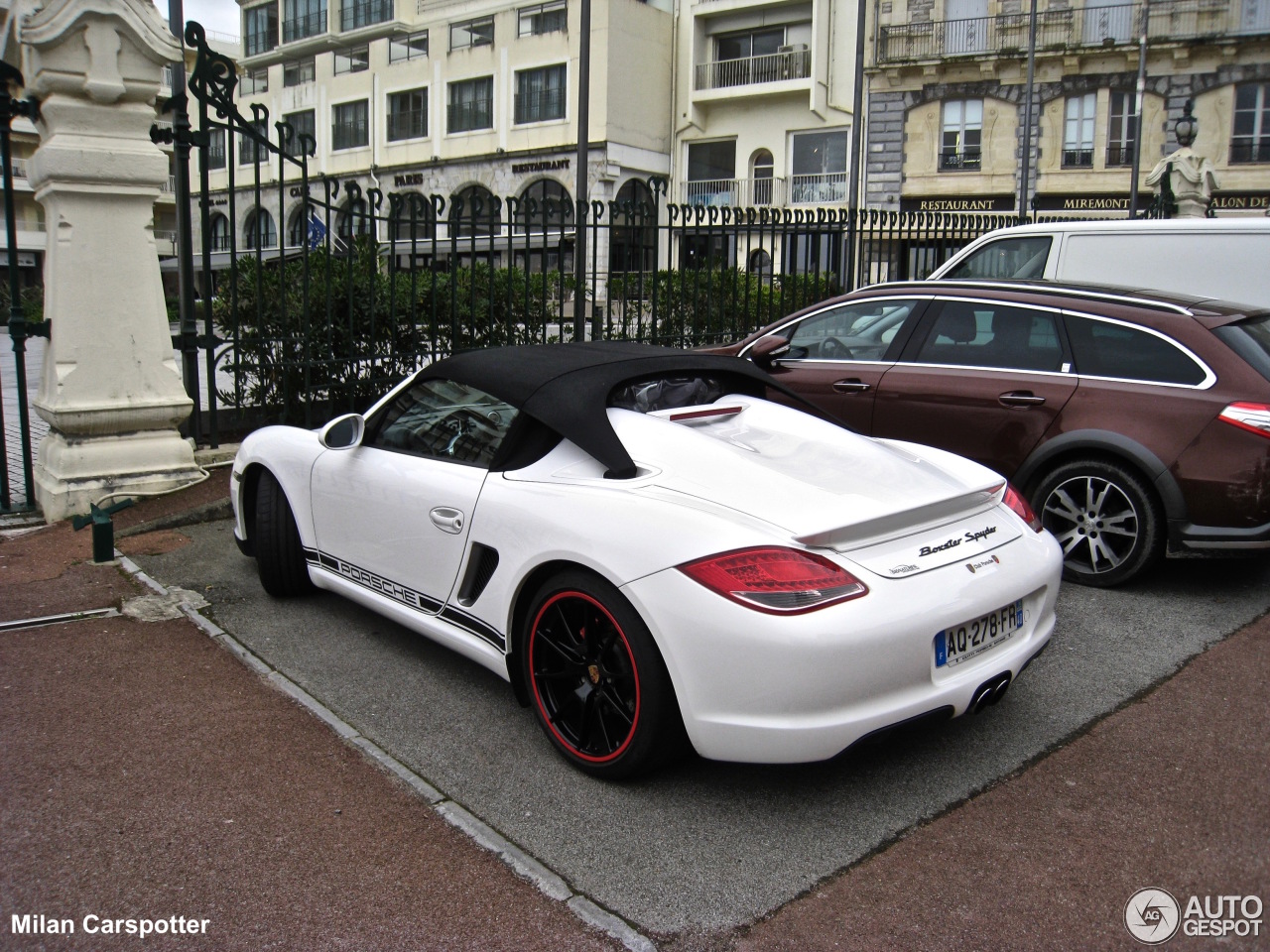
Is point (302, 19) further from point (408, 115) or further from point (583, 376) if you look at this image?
point (583, 376)

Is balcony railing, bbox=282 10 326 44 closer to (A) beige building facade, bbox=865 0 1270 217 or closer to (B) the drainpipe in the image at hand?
(A) beige building facade, bbox=865 0 1270 217

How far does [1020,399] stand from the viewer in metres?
5.74

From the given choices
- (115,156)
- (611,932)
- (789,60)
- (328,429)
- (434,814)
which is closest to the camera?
(611,932)

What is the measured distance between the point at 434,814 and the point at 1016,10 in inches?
1449

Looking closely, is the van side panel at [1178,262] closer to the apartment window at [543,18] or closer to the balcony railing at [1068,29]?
the balcony railing at [1068,29]

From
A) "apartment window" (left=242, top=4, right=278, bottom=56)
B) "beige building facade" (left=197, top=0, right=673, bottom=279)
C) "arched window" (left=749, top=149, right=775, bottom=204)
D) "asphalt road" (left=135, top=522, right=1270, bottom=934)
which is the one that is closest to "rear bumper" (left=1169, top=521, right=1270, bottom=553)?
"asphalt road" (left=135, top=522, right=1270, bottom=934)

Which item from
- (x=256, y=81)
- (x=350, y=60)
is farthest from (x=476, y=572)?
(x=256, y=81)

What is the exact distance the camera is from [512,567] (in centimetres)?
356

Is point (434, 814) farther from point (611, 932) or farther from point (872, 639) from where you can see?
point (872, 639)

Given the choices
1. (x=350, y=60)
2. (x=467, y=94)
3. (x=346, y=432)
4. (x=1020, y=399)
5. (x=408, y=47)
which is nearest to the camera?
(x=346, y=432)

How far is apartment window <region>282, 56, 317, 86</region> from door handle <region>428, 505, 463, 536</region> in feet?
174

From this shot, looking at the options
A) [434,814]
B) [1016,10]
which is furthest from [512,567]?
[1016,10]

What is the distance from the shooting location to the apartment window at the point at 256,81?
5356cm

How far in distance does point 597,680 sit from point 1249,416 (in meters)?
3.63
